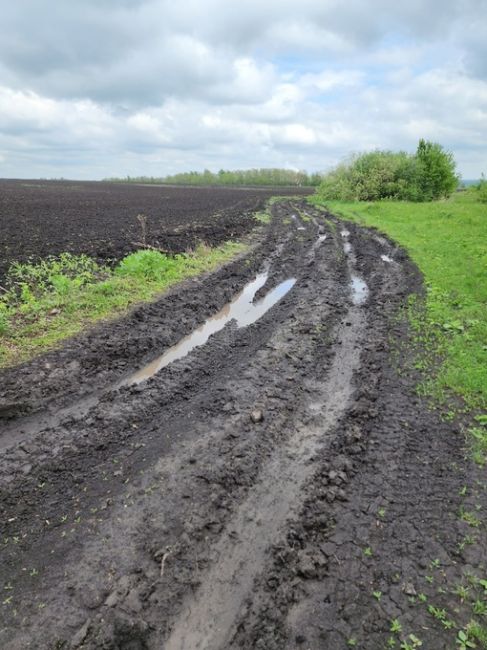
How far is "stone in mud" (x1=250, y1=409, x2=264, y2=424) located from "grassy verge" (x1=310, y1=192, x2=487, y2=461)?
2.72 meters

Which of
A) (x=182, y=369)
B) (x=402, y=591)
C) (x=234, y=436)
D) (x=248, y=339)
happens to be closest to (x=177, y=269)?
(x=248, y=339)

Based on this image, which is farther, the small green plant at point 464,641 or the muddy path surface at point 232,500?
the muddy path surface at point 232,500

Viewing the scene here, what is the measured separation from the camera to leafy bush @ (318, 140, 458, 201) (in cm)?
4103

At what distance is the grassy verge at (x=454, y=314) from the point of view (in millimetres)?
6688

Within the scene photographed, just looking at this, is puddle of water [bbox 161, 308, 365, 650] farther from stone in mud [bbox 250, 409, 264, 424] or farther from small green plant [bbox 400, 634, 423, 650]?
small green plant [bbox 400, 634, 423, 650]

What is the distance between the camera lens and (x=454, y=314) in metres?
9.84

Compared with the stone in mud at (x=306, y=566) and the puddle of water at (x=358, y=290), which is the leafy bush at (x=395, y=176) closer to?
the puddle of water at (x=358, y=290)

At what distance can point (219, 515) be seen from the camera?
443 cm

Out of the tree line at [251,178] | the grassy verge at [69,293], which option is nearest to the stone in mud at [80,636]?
the grassy verge at [69,293]

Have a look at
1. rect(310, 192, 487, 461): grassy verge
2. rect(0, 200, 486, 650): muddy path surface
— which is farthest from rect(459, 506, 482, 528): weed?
rect(310, 192, 487, 461): grassy verge

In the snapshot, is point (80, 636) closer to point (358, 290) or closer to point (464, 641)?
point (464, 641)

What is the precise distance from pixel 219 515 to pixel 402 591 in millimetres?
1825

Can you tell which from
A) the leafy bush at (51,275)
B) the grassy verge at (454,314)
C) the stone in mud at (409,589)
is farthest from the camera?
the leafy bush at (51,275)

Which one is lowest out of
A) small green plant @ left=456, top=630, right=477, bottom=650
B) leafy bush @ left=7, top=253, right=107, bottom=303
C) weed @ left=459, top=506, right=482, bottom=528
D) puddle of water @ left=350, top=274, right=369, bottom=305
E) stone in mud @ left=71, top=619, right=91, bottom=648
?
stone in mud @ left=71, top=619, right=91, bottom=648
